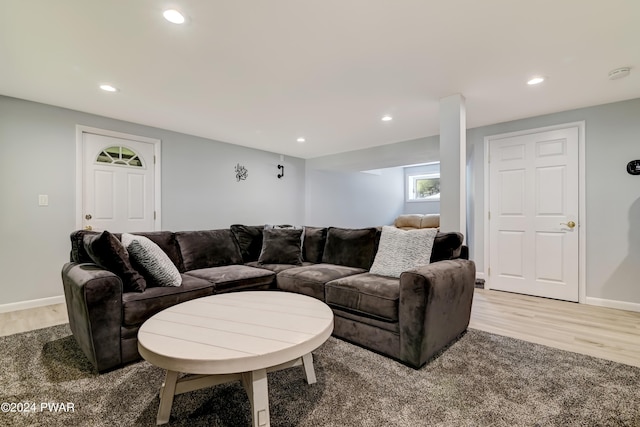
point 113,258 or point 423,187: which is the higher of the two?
point 423,187

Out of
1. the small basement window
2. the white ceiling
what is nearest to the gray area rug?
the white ceiling

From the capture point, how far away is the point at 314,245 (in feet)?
11.4

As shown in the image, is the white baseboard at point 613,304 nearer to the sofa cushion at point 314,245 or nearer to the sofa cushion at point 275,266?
the sofa cushion at point 314,245

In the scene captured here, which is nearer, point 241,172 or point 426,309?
point 426,309

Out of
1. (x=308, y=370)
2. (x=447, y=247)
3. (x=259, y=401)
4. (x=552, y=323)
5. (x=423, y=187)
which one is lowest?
(x=552, y=323)

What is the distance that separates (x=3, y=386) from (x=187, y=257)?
1507mm

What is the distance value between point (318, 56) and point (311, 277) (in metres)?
1.82

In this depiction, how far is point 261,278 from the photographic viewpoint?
2.84 metres

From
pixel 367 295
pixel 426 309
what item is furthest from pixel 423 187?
pixel 426 309

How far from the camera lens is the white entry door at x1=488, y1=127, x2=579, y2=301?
3.45m

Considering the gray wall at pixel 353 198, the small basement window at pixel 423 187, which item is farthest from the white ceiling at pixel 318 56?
the small basement window at pixel 423 187

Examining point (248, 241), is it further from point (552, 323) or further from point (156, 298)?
point (552, 323)

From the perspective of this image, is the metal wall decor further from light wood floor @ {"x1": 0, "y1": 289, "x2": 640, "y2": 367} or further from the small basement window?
the small basement window

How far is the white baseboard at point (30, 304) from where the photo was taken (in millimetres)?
3059
